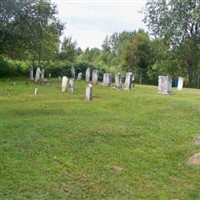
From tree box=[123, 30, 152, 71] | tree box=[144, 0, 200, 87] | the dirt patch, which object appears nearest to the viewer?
the dirt patch

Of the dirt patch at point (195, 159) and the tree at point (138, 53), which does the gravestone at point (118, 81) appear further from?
the tree at point (138, 53)

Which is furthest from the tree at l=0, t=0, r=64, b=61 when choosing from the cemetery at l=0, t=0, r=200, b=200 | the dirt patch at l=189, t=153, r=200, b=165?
the dirt patch at l=189, t=153, r=200, b=165

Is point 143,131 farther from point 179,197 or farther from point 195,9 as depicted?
point 195,9

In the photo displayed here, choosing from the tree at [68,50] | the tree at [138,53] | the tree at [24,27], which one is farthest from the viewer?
the tree at [138,53]

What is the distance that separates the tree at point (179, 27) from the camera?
40250 mm

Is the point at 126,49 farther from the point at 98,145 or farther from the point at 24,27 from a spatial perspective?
the point at 98,145

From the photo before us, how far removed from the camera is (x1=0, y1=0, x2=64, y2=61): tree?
30078mm

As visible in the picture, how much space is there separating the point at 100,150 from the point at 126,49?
47688 millimetres

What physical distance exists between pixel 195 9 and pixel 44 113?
92.6 ft

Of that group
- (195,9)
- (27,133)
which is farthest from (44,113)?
(195,9)

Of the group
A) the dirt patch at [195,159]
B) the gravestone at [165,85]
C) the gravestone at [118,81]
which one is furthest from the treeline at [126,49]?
the dirt patch at [195,159]

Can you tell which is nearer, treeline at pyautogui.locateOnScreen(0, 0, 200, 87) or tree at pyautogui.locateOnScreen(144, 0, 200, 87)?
treeline at pyautogui.locateOnScreen(0, 0, 200, 87)

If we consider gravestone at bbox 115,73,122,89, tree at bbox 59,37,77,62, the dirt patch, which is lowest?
the dirt patch

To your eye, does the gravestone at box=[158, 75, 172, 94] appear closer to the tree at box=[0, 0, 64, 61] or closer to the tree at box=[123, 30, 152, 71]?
the tree at box=[0, 0, 64, 61]
